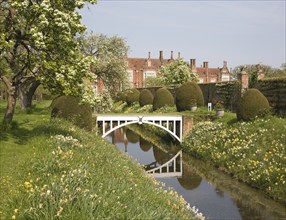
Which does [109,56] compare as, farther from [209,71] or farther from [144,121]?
[209,71]

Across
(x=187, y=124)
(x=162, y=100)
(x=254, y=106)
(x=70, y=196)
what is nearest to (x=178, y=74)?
(x=162, y=100)

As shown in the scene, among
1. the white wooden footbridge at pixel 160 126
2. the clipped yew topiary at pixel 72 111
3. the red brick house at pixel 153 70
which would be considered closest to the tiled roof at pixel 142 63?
the red brick house at pixel 153 70

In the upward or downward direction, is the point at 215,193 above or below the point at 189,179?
below

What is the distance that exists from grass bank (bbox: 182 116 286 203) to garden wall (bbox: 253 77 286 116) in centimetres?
275

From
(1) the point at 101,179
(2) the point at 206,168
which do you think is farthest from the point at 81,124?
(1) the point at 101,179

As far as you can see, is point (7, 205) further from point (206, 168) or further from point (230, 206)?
point (206, 168)

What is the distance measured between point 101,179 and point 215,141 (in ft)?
47.2

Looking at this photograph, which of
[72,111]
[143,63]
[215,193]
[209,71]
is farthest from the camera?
[209,71]

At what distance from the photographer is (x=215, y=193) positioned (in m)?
14.9

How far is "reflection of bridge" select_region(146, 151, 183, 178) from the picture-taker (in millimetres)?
18302

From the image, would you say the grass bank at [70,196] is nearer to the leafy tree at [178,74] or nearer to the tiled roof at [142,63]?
the leafy tree at [178,74]

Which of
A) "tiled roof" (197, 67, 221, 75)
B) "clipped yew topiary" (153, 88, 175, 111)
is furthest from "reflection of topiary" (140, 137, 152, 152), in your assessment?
"tiled roof" (197, 67, 221, 75)

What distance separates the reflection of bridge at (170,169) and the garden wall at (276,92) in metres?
7.51

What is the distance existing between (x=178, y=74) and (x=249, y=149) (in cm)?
3659
